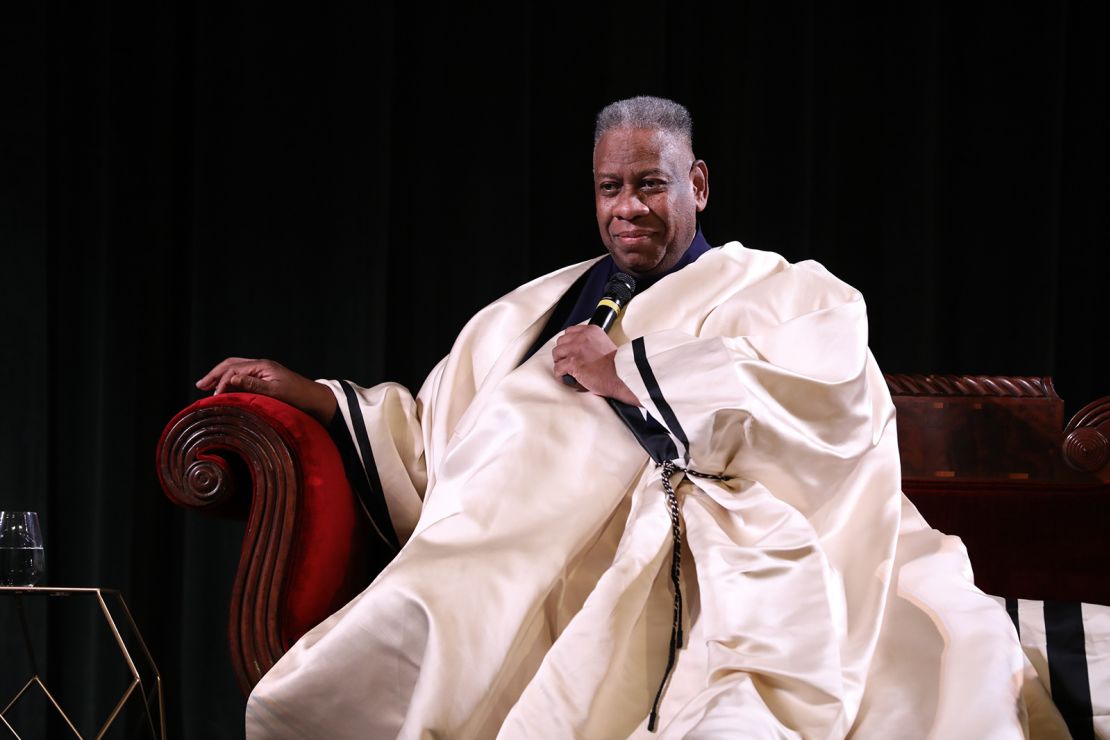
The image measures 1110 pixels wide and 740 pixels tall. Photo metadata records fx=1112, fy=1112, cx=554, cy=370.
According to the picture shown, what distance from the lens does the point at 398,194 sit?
11.1 ft

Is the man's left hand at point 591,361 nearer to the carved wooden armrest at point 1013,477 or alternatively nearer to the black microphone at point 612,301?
the black microphone at point 612,301

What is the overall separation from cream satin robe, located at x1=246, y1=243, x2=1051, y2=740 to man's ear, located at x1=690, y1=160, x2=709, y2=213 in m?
0.39

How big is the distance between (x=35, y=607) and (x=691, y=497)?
207cm

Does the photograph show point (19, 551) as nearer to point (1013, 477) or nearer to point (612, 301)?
point (612, 301)

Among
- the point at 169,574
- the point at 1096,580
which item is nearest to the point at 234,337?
the point at 169,574

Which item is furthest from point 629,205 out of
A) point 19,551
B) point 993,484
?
point 19,551

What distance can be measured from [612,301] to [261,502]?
2.58 ft

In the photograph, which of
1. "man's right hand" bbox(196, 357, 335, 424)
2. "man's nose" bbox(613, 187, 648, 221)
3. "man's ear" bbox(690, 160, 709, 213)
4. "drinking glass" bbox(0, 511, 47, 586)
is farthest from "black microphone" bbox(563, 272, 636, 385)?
"drinking glass" bbox(0, 511, 47, 586)

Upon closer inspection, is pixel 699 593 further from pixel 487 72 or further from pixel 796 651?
pixel 487 72

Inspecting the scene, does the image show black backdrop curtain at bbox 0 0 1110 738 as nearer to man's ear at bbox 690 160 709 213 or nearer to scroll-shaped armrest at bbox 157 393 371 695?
man's ear at bbox 690 160 709 213

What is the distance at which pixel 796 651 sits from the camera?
5.44 ft

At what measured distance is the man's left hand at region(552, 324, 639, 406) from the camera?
2.04m

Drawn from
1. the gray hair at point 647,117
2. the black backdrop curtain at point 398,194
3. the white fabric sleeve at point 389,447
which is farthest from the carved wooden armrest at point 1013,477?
the white fabric sleeve at point 389,447

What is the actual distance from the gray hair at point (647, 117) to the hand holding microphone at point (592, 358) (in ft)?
1.32
